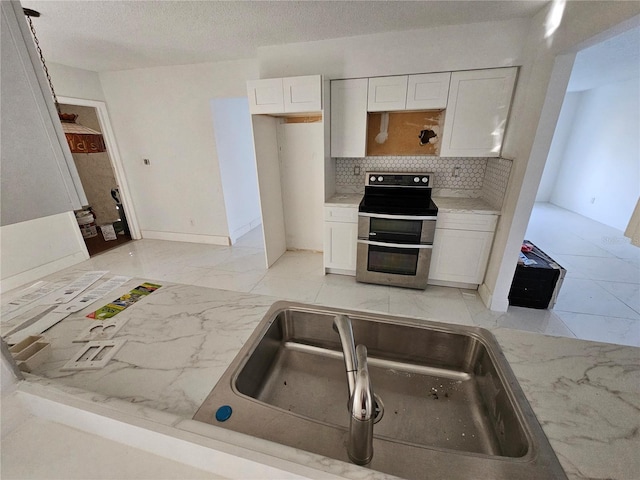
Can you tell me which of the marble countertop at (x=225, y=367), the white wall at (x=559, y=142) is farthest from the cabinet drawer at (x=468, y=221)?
the white wall at (x=559, y=142)

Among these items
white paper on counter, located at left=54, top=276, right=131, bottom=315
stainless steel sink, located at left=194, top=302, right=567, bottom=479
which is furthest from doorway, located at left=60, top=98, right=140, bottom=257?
stainless steel sink, located at left=194, top=302, right=567, bottom=479

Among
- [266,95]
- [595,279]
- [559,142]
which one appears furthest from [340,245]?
[559,142]

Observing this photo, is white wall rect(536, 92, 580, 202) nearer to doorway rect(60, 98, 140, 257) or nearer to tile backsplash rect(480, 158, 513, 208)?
tile backsplash rect(480, 158, 513, 208)

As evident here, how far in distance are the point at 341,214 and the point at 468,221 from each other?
1.29 m

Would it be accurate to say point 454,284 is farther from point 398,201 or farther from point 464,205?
point 398,201

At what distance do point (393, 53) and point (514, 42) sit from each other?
105cm

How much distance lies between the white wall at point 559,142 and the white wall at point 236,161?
6.60m

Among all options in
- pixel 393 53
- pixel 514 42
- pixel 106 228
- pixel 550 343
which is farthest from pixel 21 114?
pixel 106 228

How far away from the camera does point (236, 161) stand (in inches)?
173

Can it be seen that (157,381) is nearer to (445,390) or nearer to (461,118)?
(445,390)

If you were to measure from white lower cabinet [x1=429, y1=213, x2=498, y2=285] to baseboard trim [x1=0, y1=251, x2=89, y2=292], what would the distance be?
4631 millimetres

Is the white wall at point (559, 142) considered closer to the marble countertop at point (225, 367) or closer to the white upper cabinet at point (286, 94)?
the white upper cabinet at point (286, 94)

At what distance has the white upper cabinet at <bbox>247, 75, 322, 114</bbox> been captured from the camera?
2635 millimetres

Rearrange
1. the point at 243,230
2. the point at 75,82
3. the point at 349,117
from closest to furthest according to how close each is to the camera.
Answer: the point at 349,117
the point at 75,82
the point at 243,230
